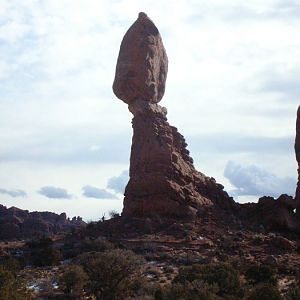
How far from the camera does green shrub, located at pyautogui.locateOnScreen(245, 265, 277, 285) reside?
29.6 metres

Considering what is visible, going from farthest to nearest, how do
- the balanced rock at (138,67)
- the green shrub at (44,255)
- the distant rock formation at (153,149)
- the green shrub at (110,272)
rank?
the balanced rock at (138,67) → the distant rock formation at (153,149) → the green shrub at (44,255) → the green shrub at (110,272)

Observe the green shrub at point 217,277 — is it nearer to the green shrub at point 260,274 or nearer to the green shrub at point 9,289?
the green shrub at point 260,274

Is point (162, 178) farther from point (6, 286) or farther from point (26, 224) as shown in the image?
point (26, 224)

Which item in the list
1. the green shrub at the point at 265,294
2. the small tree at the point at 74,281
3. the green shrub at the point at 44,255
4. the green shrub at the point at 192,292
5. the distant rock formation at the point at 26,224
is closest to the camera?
the green shrub at the point at 192,292

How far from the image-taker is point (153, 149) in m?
46.6

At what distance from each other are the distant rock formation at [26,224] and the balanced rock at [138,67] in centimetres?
2195

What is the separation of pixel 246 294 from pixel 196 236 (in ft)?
54.0

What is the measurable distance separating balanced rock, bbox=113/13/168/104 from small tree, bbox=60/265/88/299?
22826 mm

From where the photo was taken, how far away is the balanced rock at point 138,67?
4900 cm

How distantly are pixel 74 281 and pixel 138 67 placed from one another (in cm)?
2411

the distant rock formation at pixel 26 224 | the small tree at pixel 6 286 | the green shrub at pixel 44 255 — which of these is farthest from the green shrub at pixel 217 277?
the distant rock formation at pixel 26 224

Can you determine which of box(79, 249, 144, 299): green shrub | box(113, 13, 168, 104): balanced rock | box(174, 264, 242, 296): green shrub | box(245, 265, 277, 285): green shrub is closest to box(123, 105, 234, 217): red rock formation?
box(113, 13, 168, 104): balanced rock

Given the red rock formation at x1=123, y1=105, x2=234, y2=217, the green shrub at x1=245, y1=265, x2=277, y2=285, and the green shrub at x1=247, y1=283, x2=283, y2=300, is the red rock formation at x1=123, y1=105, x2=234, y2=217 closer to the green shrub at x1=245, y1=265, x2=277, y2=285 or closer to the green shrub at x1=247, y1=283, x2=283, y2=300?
the green shrub at x1=245, y1=265, x2=277, y2=285

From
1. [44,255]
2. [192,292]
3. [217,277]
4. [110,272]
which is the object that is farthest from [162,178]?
[192,292]
